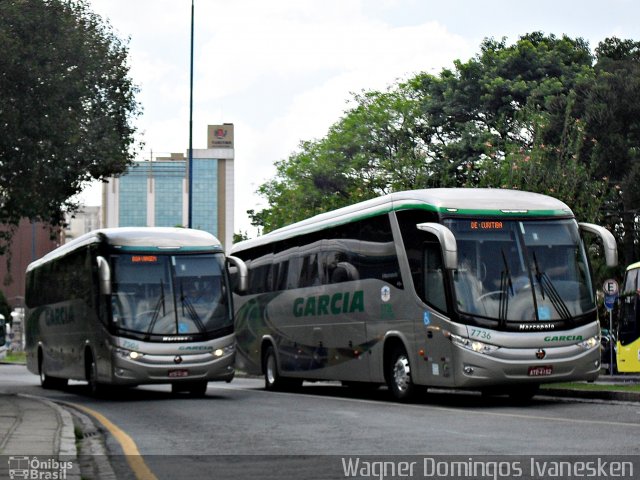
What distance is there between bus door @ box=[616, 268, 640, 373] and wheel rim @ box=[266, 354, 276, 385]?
10669 mm

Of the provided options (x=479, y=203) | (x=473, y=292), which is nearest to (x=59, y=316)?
(x=479, y=203)

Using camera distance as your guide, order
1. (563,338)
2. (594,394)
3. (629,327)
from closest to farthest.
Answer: (563,338), (594,394), (629,327)

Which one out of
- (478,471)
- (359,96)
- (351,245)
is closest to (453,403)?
(351,245)

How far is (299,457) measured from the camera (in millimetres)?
11898

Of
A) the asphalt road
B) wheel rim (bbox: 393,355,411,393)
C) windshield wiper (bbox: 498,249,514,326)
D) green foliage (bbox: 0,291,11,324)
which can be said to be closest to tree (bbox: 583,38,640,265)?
the asphalt road

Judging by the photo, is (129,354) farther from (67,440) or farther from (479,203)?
(67,440)

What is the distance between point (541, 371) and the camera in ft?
62.0

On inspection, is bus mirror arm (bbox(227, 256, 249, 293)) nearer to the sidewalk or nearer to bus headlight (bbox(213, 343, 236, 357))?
bus headlight (bbox(213, 343, 236, 357))

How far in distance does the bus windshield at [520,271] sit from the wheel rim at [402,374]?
209 centimetres

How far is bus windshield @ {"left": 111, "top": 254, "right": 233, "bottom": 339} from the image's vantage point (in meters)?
23.8

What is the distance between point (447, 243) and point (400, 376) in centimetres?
338

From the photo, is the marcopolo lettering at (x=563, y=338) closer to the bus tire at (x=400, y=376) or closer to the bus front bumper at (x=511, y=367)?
the bus front bumper at (x=511, y=367)

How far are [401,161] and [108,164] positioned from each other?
73.1 feet

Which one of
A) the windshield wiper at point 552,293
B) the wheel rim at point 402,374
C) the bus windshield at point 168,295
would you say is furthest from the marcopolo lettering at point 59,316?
the windshield wiper at point 552,293
